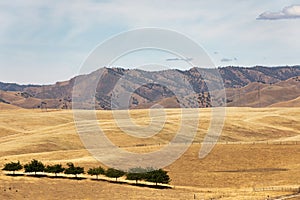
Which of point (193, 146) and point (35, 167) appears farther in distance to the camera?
point (193, 146)

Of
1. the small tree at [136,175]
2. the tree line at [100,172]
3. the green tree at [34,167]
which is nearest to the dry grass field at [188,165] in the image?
the tree line at [100,172]

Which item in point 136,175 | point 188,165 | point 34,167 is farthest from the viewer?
point 188,165

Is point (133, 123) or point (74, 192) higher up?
point (133, 123)

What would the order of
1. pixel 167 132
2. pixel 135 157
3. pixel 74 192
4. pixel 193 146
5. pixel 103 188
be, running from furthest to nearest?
pixel 167 132 → pixel 193 146 → pixel 135 157 → pixel 103 188 → pixel 74 192

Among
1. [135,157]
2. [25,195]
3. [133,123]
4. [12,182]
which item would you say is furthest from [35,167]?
[133,123]

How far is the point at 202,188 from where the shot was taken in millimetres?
76125

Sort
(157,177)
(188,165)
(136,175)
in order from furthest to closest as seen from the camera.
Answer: (188,165)
(136,175)
(157,177)

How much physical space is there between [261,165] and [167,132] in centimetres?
6156

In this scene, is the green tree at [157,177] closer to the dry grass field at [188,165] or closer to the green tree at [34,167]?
the dry grass field at [188,165]

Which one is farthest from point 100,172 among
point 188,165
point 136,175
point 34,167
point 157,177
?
point 188,165

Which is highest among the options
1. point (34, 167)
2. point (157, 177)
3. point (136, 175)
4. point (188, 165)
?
point (34, 167)

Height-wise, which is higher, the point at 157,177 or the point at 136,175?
the point at 136,175

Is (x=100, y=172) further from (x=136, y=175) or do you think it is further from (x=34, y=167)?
(x=34, y=167)

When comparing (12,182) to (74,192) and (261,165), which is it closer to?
(74,192)
